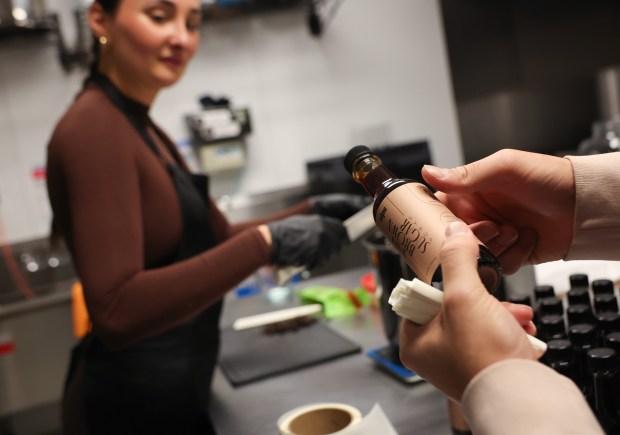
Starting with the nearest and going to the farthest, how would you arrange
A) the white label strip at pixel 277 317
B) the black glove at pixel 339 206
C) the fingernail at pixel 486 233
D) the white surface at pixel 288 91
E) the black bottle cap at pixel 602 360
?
1. the black bottle cap at pixel 602 360
2. the fingernail at pixel 486 233
3. the white label strip at pixel 277 317
4. the black glove at pixel 339 206
5. the white surface at pixel 288 91

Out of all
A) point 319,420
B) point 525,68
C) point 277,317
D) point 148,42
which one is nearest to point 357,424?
point 319,420

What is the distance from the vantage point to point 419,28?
323 centimetres

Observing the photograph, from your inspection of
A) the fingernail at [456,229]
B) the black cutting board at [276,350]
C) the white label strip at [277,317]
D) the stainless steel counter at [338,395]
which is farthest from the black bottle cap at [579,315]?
the white label strip at [277,317]

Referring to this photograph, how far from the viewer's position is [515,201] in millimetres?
760

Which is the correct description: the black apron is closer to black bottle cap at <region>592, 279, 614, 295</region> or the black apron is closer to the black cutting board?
the black cutting board

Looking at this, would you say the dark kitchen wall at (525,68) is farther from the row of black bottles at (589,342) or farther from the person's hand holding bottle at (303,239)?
the row of black bottles at (589,342)

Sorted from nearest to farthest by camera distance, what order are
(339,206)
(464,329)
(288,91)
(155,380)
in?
(464,329) < (155,380) < (339,206) < (288,91)

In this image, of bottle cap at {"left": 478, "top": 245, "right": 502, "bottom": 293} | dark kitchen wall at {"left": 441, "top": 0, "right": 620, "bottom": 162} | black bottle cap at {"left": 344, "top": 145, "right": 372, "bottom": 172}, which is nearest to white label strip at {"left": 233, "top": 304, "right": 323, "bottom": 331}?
black bottle cap at {"left": 344, "top": 145, "right": 372, "bottom": 172}

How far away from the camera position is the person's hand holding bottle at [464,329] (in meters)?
0.47

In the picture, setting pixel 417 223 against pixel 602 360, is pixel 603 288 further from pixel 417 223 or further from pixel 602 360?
pixel 417 223

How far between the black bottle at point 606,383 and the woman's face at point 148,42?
1.00 meters

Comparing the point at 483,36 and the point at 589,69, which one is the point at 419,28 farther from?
the point at 589,69

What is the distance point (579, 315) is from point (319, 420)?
348 mm

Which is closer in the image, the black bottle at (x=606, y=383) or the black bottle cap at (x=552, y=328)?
the black bottle at (x=606, y=383)
